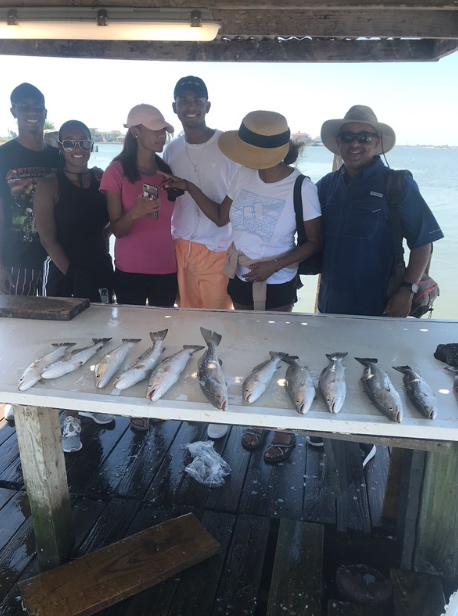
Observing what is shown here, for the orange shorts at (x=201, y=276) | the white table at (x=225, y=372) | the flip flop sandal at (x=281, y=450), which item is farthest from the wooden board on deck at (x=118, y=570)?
the orange shorts at (x=201, y=276)

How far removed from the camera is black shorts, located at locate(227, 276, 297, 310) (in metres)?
3.20

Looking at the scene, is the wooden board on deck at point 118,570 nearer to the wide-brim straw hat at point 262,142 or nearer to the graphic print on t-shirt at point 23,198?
the wide-brim straw hat at point 262,142

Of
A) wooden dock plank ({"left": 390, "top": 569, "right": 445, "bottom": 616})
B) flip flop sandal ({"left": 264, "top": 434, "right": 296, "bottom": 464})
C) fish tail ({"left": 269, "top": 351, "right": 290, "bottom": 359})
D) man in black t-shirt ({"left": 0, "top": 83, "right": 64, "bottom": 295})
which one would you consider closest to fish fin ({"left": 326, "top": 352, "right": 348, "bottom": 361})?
fish tail ({"left": 269, "top": 351, "right": 290, "bottom": 359})

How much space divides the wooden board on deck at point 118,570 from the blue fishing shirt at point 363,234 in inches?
67.5

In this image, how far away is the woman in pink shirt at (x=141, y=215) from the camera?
3.13 meters

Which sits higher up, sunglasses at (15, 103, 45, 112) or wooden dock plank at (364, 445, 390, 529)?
sunglasses at (15, 103, 45, 112)

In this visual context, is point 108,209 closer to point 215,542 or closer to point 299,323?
point 299,323

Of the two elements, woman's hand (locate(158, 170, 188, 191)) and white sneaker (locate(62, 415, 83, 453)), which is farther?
white sneaker (locate(62, 415, 83, 453))

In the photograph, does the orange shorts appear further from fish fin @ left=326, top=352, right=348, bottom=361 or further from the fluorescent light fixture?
fish fin @ left=326, top=352, right=348, bottom=361

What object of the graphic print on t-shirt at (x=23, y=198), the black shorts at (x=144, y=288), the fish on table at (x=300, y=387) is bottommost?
the black shorts at (x=144, y=288)

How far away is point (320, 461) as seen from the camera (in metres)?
3.22

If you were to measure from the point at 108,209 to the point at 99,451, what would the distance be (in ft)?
5.63

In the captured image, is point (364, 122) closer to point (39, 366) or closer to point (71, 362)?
point (71, 362)

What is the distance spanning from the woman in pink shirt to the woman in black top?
6.6 inches
